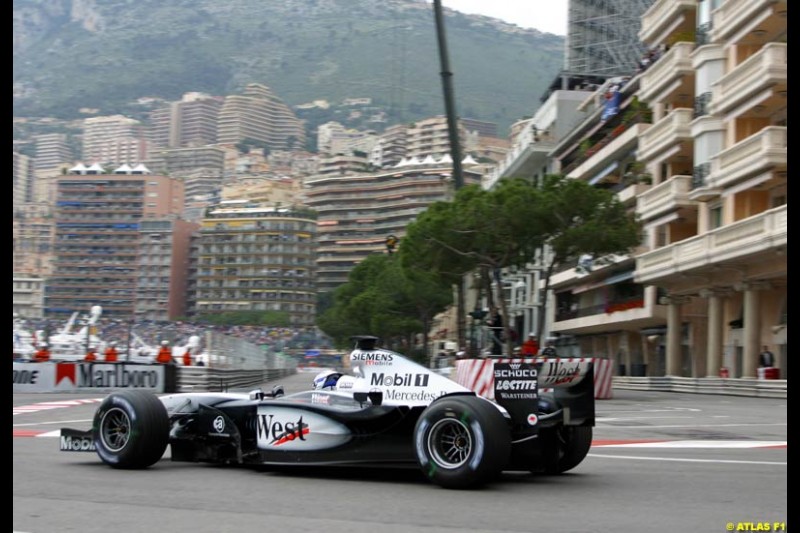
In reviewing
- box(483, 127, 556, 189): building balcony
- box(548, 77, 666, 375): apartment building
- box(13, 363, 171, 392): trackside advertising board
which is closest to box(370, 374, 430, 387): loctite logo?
box(13, 363, 171, 392): trackside advertising board

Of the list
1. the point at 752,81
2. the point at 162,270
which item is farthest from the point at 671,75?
the point at 162,270

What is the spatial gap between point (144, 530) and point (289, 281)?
19101cm

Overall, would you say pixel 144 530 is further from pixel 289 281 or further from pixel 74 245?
pixel 289 281

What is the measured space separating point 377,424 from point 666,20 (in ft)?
141

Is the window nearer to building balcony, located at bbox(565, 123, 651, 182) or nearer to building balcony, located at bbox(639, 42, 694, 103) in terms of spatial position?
building balcony, located at bbox(639, 42, 694, 103)

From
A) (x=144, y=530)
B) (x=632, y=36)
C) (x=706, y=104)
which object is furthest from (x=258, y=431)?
(x=632, y=36)

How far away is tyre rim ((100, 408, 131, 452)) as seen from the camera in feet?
31.3

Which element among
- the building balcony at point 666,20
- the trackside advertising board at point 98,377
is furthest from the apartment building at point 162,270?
the trackside advertising board at point 98,377

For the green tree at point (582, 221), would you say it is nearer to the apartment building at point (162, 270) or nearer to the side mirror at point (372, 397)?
the side mirror at point (372, 397)

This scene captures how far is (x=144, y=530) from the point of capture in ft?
21.1

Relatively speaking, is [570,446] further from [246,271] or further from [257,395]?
[246,271]

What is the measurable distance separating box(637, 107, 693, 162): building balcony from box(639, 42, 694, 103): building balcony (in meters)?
1.02

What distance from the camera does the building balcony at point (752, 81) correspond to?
3556 cm

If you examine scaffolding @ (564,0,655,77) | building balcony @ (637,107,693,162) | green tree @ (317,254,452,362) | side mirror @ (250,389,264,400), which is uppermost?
scaffolding @ (564,0,655,77)
